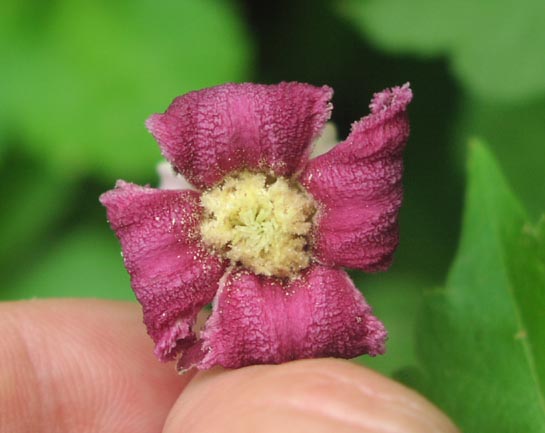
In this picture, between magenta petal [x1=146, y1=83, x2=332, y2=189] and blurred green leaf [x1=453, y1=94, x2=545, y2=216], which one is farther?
blurred green leaf [x1=453, y1=94, x2=545, y2=216]

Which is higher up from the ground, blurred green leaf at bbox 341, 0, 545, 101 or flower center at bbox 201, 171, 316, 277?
blurred green leaf at bbox 341, 0, 545, 101

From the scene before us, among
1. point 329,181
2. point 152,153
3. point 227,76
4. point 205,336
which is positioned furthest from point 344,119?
point 205,336

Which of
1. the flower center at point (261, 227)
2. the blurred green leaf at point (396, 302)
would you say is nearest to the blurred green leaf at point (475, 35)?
the blurred green leaf at point (396, 302)

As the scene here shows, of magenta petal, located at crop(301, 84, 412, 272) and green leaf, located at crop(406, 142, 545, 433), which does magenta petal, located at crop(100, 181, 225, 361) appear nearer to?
magenta petal, located at crop(301, 84, 412, 272)

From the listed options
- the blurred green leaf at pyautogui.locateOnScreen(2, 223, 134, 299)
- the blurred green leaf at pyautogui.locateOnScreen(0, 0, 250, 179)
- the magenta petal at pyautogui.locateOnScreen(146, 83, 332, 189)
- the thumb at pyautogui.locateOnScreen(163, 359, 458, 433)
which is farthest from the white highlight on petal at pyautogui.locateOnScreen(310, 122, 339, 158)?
the blurred green leaf at pyautogui.locateOnScreen(2, 223, 134, 299)

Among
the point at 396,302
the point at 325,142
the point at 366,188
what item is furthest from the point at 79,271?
the point at 366,188

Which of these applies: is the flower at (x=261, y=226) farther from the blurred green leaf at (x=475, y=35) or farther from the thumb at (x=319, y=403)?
the blurred green leaf at (x=475, y=35)

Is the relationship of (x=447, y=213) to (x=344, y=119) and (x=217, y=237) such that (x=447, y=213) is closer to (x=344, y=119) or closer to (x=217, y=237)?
(x=344, y=119)
